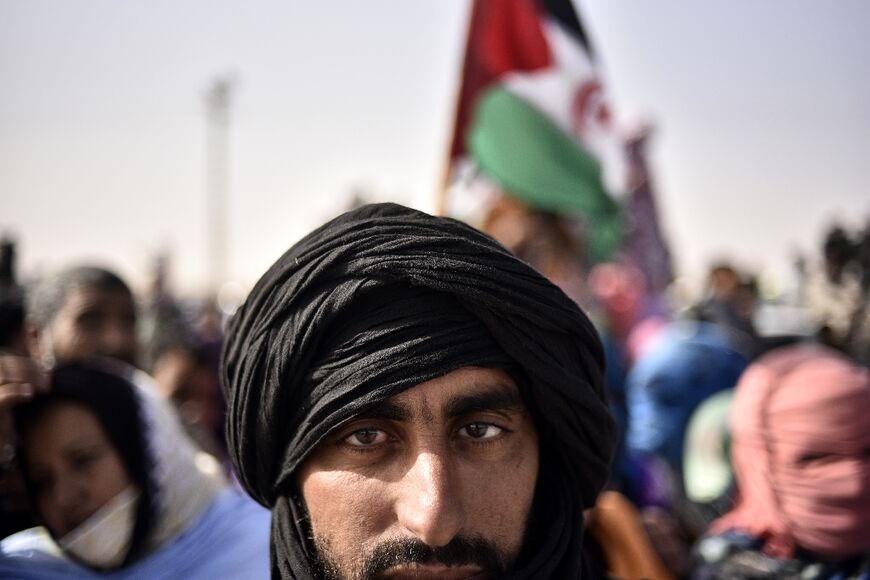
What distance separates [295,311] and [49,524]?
1.09 meters

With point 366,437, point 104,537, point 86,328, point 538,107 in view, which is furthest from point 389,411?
point 538,107

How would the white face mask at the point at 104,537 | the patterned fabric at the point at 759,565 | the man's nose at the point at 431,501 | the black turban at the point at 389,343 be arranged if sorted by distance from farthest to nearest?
the patterned fabric at the point at 759,565 < the white face mask at the point at 104,537 < the black turban at the point at 389,343 < the man's nose at the point at 431,501

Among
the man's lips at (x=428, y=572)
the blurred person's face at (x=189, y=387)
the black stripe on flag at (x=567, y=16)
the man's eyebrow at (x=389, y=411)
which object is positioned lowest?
the blurred person's face at (x=189, y=387)

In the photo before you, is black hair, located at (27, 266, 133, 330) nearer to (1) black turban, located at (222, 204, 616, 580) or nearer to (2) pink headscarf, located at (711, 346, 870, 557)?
(1) black turban, located at (222, 204, 616, 580)

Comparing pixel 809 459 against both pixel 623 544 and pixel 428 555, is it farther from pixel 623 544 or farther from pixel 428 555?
pixel 428 555

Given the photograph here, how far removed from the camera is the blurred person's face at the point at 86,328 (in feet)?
12.6

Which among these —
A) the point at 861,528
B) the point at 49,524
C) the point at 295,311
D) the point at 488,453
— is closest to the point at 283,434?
the point at 295,311

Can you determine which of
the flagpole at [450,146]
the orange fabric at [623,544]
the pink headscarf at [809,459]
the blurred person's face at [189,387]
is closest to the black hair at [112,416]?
the orange fabric at [623,544]

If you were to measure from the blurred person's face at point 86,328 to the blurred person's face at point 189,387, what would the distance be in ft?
2.35

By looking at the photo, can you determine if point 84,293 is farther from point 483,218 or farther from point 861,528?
point 861,528

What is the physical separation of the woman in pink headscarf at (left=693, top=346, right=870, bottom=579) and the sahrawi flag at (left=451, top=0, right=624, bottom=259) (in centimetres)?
297

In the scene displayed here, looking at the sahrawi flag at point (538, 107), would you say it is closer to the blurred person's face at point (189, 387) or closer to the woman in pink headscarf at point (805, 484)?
the blurred person's face at point (189, 387)

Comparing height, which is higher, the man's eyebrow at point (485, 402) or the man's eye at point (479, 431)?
the man's eyebrow at point (485, 402)

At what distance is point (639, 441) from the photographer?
14.0ft
